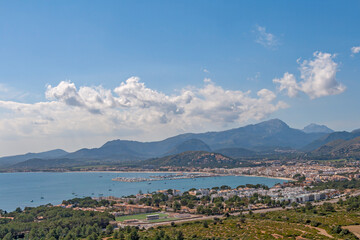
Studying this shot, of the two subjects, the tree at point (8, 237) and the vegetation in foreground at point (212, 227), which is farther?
the tree at point (8, 237)

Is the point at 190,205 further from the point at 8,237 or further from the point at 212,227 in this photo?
the point at 8,237

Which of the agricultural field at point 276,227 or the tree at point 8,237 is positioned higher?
the tree at point 8,237

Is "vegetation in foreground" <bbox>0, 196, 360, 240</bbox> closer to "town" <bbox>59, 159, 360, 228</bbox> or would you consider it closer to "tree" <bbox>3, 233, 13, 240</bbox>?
"tree" <bbox>3, 233, 13, 240</bbox>

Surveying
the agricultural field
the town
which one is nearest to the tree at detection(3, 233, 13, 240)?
the town

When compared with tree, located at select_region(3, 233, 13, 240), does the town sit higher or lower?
lower

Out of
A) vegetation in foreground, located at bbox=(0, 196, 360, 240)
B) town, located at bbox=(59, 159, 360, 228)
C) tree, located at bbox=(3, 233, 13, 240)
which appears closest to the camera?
vegetation in foreground, located at bbox=(0, 196, 360, 240)

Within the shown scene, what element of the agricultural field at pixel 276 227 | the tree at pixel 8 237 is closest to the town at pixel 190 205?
the agricultural field at pixel 276 227

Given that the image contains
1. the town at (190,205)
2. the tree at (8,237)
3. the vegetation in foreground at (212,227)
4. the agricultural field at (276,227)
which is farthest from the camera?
the town at (190,205)

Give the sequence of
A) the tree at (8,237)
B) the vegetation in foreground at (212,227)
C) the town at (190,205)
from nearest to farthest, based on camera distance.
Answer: the vegetation in foreground at (212,227) → the tree at (8,237) → the town at (190,205)

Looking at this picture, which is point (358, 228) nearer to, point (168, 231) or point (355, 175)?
point (168, 231)

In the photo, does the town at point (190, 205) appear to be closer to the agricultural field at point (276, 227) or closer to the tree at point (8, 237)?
the agricultural field at point (276, 227)

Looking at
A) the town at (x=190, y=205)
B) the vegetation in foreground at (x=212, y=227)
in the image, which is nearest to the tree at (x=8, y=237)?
the vegetation in foreground at (x=212, y=227)
